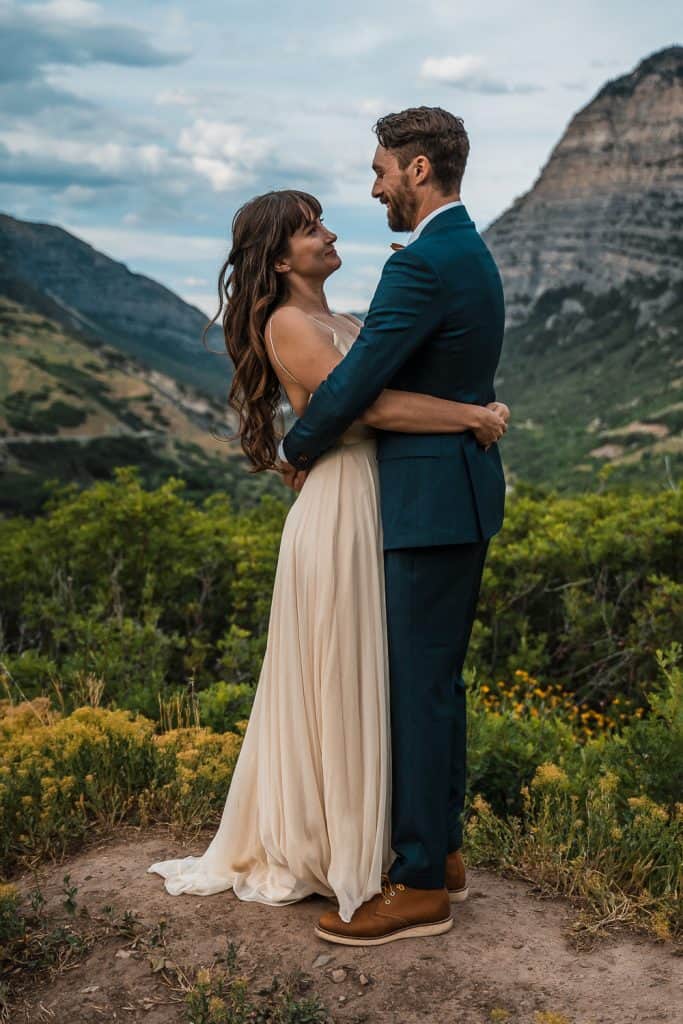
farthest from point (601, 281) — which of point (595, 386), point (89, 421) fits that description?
point (89, 421)

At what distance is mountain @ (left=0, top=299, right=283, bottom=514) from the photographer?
57062mm

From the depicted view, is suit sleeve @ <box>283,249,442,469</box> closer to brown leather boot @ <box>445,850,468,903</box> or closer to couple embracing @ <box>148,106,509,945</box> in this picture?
couple embracing @ <box>148,106,509,945</box>

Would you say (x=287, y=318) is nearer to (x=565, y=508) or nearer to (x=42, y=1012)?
(x=42, y=1012)

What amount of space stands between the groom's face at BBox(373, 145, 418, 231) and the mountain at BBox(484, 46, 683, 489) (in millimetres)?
69038

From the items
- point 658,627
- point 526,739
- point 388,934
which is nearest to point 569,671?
point 658,627

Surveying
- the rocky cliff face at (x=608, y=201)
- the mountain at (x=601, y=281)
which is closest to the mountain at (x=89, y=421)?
the mountain at (x=601, y=281)

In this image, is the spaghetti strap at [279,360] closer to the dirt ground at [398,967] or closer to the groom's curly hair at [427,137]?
the groom's curly hair at [427,137]

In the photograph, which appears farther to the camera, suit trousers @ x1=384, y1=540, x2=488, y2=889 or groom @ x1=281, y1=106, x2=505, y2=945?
suit trousers @ x1=384, y1=540, x2=488, y2=889

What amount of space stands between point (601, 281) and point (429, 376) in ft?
391

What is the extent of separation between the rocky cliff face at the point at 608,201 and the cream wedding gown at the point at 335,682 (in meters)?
109

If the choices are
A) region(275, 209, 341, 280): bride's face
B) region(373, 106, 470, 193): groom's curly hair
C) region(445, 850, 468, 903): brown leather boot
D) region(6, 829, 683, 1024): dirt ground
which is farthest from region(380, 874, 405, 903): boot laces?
region(373, 106, 470, 193): groom's curly hair

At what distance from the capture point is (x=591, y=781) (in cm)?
472

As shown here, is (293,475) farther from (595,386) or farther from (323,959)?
(595,386)

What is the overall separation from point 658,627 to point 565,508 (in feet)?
5.69
